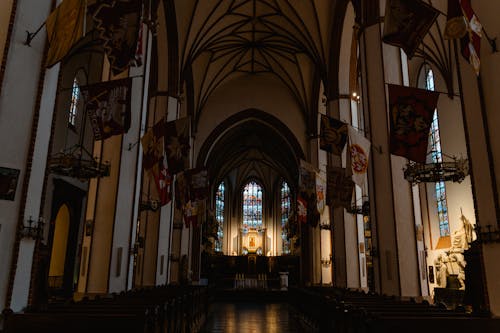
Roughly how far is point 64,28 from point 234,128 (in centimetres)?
2442

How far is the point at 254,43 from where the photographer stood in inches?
1020

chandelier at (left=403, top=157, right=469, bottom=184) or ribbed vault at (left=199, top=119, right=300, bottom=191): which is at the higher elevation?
ribbed vault at (left=199, top=119, right=300, bottom=191)

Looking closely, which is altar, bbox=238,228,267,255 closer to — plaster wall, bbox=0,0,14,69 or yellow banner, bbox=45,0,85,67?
yellow banner, bbox=45,0,85,67

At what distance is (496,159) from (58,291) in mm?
19463

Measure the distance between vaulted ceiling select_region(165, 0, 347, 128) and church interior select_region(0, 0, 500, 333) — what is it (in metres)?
0.12

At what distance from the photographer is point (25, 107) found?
758 cm

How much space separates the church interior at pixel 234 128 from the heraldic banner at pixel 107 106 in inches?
1.7

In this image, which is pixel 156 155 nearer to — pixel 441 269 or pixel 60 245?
pixel 60 245

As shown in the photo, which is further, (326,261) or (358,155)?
(326,261)

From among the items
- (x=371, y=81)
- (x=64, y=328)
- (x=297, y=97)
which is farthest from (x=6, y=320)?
(x=297, y=97)

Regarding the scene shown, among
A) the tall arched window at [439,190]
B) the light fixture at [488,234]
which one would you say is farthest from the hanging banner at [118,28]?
the tall arched window at [439,190]

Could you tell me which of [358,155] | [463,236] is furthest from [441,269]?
[358,155]

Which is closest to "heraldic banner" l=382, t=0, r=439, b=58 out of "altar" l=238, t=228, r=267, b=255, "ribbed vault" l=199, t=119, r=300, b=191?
"ribbed vault" l=199, t=119, r=300, b=191

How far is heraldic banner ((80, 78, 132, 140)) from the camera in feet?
31.3
